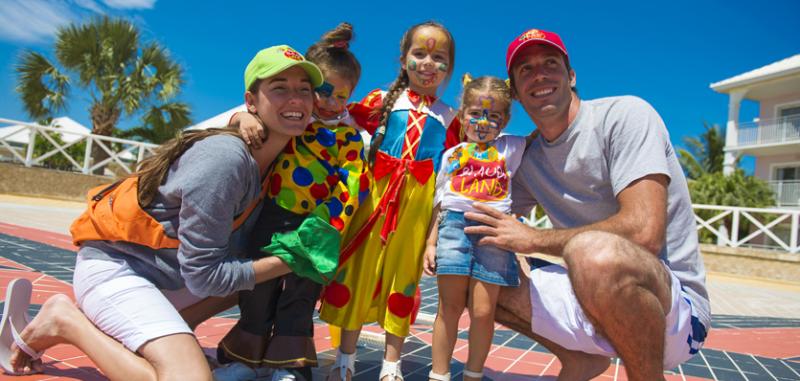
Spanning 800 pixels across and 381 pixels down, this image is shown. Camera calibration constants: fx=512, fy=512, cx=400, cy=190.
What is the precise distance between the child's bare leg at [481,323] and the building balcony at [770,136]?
22.4 metres

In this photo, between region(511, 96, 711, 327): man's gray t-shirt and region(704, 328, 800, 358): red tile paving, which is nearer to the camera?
region(511, 96, 711, 327): man's gray t-shirt

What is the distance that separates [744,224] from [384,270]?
17702 millimetres

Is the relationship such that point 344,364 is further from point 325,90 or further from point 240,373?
point 325,90

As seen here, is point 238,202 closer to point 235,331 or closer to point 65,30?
point 235,331

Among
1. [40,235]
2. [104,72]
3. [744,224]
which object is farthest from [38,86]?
[744,224]

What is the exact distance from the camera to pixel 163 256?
205 centimetres

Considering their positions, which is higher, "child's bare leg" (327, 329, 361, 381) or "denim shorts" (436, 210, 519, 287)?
"denim shorts" (436, 210, 519, 287)

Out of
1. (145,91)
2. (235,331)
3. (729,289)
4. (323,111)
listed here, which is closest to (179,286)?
(235,331)

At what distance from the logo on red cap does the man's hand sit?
823 mm

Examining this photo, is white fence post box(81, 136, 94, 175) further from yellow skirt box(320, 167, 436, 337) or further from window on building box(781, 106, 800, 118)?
window on building box(781, 106, 800, 118)

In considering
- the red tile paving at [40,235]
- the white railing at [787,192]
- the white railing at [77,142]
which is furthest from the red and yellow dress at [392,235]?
the white railing at [787,192]

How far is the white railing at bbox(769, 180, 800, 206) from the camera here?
19.2m

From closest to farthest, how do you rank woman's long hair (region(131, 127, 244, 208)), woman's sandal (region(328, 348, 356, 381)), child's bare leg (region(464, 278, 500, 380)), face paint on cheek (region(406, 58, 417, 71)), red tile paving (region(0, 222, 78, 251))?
woman's long hair (region(131, 127, 244, 208)) < child's bare leg (region(464, 278, 500, 380)) < woman's sandal (region(328, 348, 356, 381)) < face paint on cheek (region(406, 58, 417, 71)) < red tile paving (region(0, 222, 78, 251))

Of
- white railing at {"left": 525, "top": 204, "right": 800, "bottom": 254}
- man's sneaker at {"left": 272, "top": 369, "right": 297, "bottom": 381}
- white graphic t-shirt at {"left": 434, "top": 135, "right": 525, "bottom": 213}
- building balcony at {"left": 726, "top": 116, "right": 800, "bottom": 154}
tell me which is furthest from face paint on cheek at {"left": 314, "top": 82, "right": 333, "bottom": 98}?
building balcony at {"left": 726, "top": 116, "right": 800, "bottom": 154}
